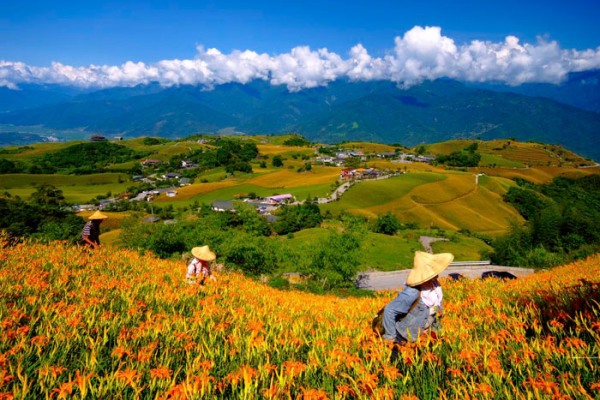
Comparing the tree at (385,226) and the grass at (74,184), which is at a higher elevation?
the tree at (385,226)

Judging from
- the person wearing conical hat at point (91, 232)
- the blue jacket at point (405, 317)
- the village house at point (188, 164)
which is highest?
the blue jacket at point (405, 317)

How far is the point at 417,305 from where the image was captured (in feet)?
14.2

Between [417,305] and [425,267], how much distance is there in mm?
494

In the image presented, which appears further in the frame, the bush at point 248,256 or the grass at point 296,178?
the grass at point 296,178

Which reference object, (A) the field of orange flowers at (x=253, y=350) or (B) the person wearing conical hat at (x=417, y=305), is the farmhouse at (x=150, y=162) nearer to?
(A) the field of orange flowers at (x=253, y=350)

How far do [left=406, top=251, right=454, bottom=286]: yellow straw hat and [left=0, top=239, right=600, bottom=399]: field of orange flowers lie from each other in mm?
666

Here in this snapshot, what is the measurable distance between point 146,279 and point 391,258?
1655 inches

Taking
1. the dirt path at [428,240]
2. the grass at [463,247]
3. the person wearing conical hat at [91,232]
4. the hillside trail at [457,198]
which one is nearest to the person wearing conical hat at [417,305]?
the person wearing conical hat at [91,232]

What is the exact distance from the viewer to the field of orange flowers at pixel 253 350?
2555mm

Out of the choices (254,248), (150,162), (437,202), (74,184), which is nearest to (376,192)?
(437,202)

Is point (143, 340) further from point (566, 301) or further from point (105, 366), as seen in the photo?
point (566, 301)

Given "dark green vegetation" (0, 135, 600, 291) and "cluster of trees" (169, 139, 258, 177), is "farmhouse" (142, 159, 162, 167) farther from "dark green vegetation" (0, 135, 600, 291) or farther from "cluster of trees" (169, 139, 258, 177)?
"cluster of trees" (169, 139, 258, 177)

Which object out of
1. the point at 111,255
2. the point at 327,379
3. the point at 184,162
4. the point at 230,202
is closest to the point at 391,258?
the point at 111,255

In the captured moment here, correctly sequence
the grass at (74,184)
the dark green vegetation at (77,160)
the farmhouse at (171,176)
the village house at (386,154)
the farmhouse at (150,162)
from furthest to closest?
the village house at (386,154) < the farmhouse at (150,162) < the dark green vegetation at (77,160) < the farmhouse at (171,176) < the grass at (74,184)
